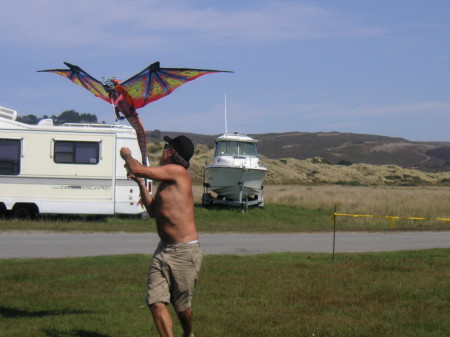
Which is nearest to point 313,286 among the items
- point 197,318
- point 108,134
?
point 197,318

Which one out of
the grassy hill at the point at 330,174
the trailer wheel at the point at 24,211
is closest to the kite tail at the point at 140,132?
the trailer wheel at the point at 24,211

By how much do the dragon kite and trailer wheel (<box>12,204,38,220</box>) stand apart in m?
15.3

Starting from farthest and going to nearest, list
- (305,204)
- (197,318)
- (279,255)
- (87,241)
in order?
(305,204) → (87,241) → (279,255) → (197,318)

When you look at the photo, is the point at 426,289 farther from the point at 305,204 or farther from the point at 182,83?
the point at 305,204

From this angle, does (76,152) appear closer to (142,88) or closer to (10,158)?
(10,158)

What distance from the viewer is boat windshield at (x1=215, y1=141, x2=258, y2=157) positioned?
29641 millimetres

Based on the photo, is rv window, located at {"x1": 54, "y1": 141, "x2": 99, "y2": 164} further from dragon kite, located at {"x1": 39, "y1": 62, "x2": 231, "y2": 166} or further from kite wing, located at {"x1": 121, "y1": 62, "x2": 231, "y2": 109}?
kite wing, located at {"x1": 121, "y1": 62, "x2": 231, "y2": 109}

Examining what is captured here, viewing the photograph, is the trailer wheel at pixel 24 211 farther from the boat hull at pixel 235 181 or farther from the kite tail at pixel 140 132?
the kite tail at pixel 140 132

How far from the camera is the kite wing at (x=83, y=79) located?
803 cm

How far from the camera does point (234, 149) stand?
29.7m

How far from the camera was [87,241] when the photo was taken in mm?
17625

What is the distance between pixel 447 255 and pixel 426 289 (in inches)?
209

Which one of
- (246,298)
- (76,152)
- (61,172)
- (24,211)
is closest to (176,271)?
(246,298)

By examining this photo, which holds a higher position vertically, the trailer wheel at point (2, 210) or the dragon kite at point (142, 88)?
the dragon kite at point (142, 88)
